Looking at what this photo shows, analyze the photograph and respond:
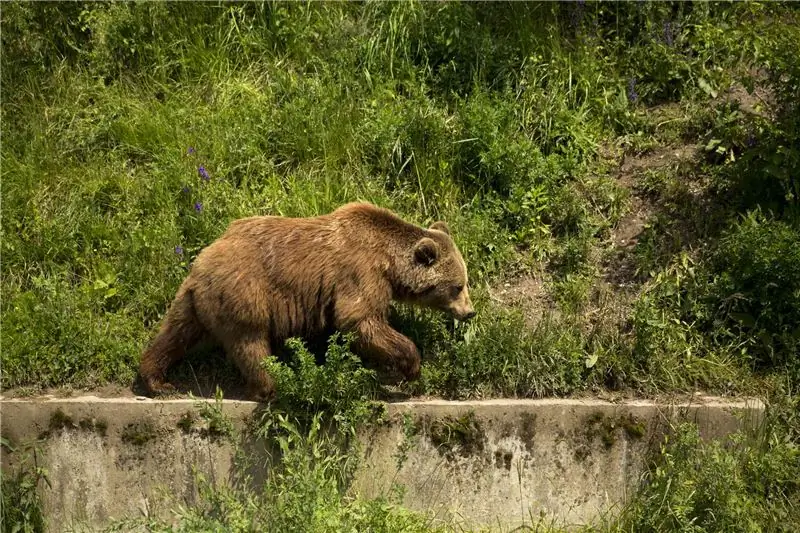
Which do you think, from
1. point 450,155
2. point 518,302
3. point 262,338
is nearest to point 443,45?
point 450,155

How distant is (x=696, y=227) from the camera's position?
8336 mm

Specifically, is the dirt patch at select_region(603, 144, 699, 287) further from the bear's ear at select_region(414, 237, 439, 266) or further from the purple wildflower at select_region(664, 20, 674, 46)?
the bear's ear at select_region(414, 237, 439, 266)

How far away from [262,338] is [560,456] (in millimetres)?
2302

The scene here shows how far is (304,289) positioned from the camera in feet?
23.7

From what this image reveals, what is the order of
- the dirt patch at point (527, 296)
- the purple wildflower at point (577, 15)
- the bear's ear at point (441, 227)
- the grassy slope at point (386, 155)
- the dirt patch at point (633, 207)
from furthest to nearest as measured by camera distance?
the purple wildflower at point (577, 15) < the dirt patch at point (633, 207) < the dirt patch at point (527, 296) < the bear's ear at point (441, 227) < the grassy slope at point (386, 155)

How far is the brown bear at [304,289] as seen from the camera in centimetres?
708

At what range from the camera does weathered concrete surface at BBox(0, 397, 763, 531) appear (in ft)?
23.6

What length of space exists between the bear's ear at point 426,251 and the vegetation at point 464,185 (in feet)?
1.95

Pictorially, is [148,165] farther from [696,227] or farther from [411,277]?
[696,227]

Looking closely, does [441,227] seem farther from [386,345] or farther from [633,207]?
[633,207]

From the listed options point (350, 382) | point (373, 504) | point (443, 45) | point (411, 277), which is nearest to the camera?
point (373, 504)

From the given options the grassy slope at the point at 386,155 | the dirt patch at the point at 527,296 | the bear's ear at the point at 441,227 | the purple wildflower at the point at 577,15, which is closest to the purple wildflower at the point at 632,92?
the grassy slope at the point at 386,155

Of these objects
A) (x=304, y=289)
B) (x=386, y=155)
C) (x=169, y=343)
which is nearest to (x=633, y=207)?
(x=386, y=155)

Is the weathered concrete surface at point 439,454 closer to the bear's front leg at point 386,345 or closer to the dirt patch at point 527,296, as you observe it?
the bear's front leg at point 386,345
